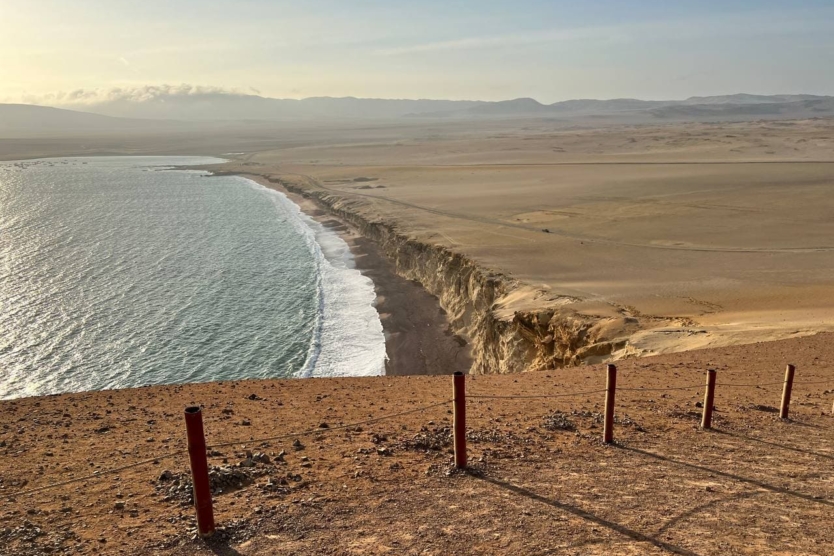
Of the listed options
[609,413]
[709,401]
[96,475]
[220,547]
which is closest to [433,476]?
[220,547]

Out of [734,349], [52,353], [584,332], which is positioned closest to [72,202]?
[52,353]

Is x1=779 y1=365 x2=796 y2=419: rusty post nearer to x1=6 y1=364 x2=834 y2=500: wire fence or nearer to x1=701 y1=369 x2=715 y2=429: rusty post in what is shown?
x1=6 y1=364 x2=834 y2=500: wire fence

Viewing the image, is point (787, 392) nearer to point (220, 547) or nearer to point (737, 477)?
point (737, 477)

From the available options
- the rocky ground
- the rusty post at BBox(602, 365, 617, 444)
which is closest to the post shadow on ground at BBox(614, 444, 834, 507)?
the rocky ground

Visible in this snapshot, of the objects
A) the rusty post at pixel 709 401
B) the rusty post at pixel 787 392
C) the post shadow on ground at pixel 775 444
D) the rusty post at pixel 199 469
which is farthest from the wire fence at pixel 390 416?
the rusty post at pixel 199 469

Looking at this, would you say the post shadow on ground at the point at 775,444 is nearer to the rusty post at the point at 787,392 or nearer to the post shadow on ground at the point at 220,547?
the rusty post at the point at 787,392

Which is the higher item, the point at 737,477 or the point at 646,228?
the point at 737,477

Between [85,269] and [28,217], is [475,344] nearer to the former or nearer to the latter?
[85,269]
